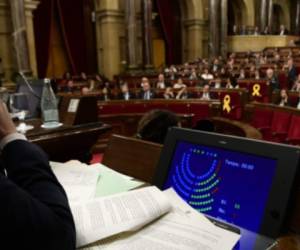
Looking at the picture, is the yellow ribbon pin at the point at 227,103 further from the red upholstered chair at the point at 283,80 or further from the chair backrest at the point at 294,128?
the red upholstered chair at the point at 283,80

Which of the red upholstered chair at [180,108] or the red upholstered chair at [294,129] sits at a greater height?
the red upholstered chair at [180,108]

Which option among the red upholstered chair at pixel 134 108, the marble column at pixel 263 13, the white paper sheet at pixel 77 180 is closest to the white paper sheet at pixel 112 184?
the white paper sheet at pixel 77 180

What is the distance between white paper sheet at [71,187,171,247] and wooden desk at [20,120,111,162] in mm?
926

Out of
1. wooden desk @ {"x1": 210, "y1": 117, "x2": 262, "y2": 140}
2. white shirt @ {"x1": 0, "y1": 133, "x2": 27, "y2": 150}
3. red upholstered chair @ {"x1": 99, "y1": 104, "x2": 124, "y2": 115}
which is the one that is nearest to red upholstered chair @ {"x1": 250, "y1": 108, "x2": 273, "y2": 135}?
wooden desk @ {"x1": 210, "y1": 117, "x2": 262, "y2": 140}

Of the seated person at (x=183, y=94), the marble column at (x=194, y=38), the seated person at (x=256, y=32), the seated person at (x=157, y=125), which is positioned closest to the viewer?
the seated person at (x=157, y=125)

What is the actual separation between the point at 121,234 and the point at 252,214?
31 centimetres

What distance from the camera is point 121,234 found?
781 mm

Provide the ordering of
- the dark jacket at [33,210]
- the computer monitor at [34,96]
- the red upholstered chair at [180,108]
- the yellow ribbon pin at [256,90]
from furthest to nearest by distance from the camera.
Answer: the yellow ribbon pin at [256,90] → the red upholstered chair at [180,108] → the computer monitor at [34,96] → the dark jacket at [33,210]

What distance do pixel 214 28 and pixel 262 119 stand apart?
11540 mm

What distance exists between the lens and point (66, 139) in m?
1.82

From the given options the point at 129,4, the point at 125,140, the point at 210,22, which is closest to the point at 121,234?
the point at 125,140

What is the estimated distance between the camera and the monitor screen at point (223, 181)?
82 cm

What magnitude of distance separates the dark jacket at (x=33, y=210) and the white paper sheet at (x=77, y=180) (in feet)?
0.82

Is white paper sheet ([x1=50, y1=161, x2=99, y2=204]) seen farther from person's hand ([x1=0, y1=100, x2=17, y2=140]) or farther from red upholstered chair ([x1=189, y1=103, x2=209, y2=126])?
red upholstered chair ([x1=189, y1=103, x2=209, y2=126])
